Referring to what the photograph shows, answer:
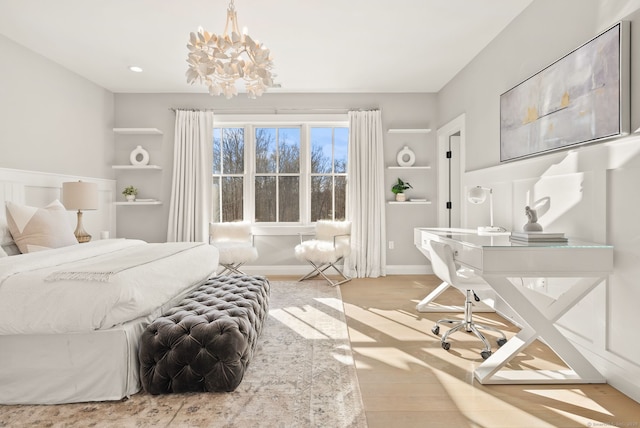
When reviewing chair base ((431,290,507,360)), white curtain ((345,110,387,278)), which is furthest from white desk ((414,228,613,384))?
white curtain ((345,110,387,278))

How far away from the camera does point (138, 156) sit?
16.9 ft

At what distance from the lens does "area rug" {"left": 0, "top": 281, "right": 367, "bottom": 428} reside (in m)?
1.77

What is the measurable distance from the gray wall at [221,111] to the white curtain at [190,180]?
0.22m

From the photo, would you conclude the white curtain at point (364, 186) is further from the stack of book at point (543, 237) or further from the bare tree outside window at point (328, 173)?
the stack of book at point (543, 237)

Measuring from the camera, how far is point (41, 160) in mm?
3902

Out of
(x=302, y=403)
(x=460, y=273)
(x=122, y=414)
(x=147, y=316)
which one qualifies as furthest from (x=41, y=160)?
(x=460, y=273)

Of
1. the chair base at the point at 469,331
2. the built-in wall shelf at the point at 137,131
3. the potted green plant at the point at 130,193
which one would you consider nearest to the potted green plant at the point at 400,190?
the chair base at the point at 469,331

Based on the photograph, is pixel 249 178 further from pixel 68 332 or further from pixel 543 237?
pixel 543 237

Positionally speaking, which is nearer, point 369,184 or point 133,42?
point 133,42

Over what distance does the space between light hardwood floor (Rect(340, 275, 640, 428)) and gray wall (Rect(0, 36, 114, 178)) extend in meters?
3.68

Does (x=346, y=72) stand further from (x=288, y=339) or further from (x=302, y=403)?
(x=302, y=403)

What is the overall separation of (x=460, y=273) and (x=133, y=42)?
3.75m

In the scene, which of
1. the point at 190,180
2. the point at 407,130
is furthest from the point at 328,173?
the point at 190,180

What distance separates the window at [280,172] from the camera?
210 inches
